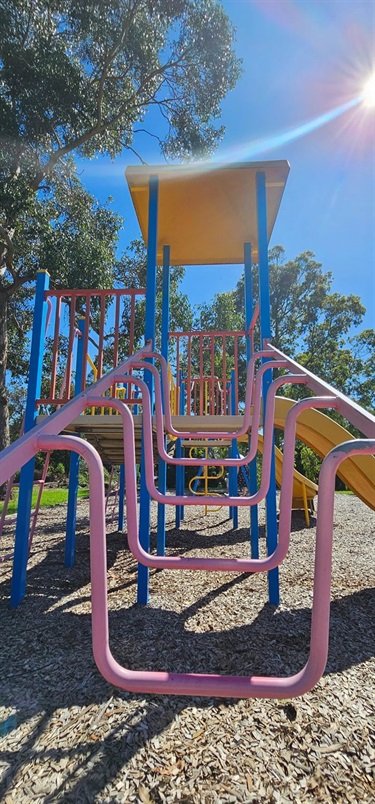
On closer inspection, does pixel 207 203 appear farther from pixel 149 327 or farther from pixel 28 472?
pixel 28 472

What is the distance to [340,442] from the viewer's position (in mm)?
4488

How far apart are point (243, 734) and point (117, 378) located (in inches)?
63.8

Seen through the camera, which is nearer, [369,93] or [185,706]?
[185,706]

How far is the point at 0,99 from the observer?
8.55 metres

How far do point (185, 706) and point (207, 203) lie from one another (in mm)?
3763

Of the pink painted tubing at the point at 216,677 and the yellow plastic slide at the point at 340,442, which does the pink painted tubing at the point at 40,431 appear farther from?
the yellow plastic slide at the point at 340,442

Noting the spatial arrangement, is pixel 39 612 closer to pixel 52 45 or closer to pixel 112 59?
pixel 52 45

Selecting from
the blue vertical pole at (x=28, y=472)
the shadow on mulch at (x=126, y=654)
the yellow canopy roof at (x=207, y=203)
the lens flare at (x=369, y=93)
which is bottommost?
the shadow on mulch at (x=126, y=654)

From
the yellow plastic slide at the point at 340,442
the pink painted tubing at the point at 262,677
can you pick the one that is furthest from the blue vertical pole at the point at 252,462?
the pink painted tubing at the point at 262,677

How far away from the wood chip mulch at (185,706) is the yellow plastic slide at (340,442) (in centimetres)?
113

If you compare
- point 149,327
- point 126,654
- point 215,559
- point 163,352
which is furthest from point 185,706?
point 163,352

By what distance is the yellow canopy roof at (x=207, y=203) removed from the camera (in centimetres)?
339

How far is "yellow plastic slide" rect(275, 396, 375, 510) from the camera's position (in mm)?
4113

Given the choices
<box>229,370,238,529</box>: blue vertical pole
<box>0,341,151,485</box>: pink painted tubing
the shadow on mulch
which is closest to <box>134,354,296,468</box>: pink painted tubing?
<box>0,341,151,485</box>: pink painted tubing
